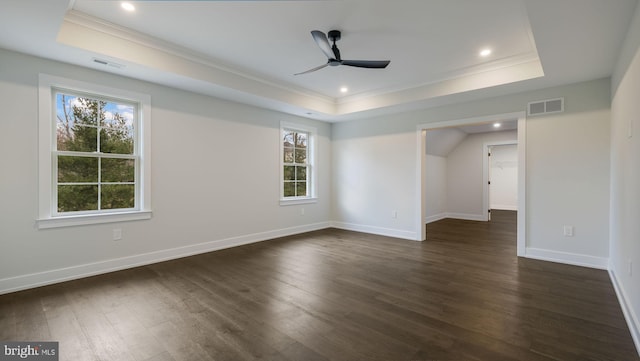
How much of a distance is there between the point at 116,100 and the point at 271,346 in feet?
12.0

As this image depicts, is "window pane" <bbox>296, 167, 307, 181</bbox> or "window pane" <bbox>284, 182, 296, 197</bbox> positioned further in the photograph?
"window pane" <bbox>296, 167, 307, 181</bbox>

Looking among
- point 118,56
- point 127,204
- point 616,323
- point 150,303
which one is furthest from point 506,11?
point 127,204

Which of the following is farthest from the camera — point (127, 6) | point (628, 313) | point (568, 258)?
point (568, 258)

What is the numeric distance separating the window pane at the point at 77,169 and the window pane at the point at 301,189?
3550 millimetres

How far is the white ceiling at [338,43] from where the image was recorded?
98.7 inches

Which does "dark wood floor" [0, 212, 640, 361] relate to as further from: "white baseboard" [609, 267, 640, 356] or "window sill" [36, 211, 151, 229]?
"window sill" [36, 211, 151, 229]

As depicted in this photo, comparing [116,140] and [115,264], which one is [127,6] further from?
[115,264]

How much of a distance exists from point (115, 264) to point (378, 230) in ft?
14.8

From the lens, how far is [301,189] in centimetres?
631

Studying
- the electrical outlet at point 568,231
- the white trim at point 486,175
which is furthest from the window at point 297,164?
the white trim at point 486,175

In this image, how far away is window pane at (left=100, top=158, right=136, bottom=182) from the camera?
3.64 meters

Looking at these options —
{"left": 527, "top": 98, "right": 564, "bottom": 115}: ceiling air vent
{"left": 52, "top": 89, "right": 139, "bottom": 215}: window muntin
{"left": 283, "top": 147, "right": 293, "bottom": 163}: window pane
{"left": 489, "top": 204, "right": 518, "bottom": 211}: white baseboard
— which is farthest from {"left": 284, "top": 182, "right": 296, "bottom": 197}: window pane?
{"left": 489, "top": 204, "right": 518, "bottom": 211}: white baseboard

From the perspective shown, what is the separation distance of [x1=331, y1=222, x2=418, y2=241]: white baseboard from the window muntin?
4163 mm

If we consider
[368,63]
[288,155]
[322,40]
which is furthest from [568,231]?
[288,155]
